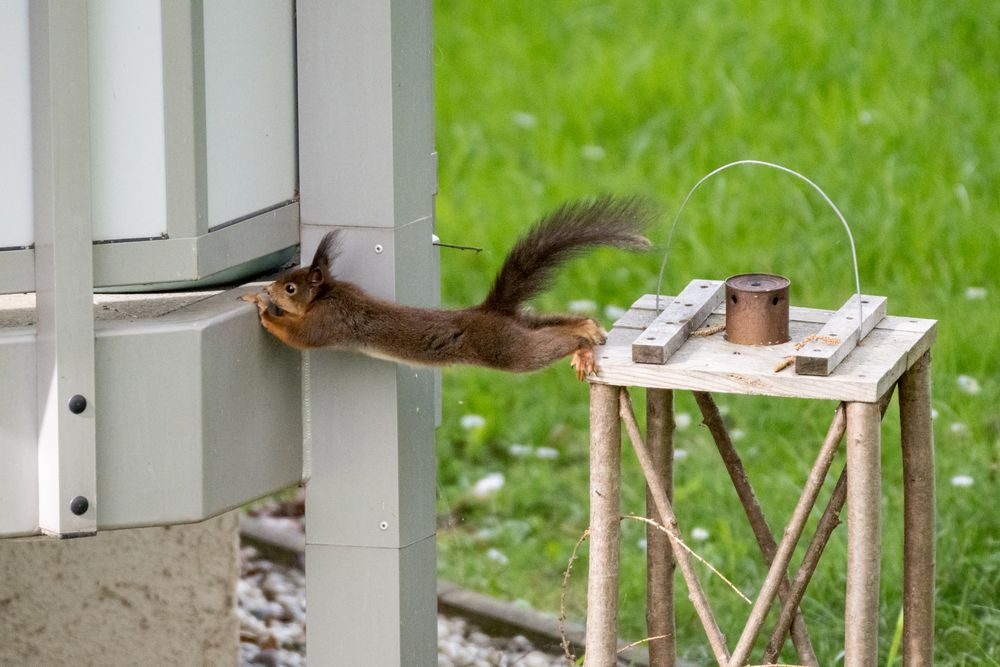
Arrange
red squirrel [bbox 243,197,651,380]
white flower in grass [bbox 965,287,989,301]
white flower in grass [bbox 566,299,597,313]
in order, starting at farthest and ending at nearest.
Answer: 1. white flower in grass [bbox 566,299,597,313]
2. white flower in grass [bbox 965,287,989,301]
3. red squirrel [bbox 243,197,651,380]

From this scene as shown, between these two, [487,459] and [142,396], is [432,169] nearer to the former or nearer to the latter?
[142,396]

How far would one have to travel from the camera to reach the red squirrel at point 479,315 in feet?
9.75

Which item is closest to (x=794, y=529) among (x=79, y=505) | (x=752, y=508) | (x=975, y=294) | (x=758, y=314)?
(x=758, y=314)

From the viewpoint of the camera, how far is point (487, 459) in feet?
17.5

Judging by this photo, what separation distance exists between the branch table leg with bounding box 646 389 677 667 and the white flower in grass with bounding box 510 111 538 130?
4263mm

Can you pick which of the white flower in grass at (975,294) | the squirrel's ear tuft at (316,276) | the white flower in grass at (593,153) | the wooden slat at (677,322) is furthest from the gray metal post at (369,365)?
the white flower in grass at (593,153)

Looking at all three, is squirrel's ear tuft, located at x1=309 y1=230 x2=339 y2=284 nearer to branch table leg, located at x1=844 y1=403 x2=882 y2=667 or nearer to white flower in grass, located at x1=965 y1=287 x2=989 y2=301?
branch table leg, located at x1=844 y1=403 x2=882 y2=667

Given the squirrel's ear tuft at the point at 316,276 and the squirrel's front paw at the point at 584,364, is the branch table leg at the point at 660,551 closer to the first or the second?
the squirrel's front paw at the point at 584,364

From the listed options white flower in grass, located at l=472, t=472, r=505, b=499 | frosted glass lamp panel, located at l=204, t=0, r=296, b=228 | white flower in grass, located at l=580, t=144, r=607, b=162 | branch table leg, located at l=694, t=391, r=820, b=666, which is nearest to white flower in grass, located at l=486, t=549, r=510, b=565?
white flower in grass, located at l=472, t=472, r=505, b=499

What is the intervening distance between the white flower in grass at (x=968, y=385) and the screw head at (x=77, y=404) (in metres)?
3.00

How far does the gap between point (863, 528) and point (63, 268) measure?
1.39 meters

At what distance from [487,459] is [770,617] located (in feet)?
4.81

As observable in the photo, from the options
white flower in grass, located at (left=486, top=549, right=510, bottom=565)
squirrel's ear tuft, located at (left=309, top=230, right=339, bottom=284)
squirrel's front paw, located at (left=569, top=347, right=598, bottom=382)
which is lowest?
white flower in grass, located at (left=486, top=549, right=510, bottom=565)

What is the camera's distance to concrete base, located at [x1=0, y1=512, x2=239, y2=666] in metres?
4.03
